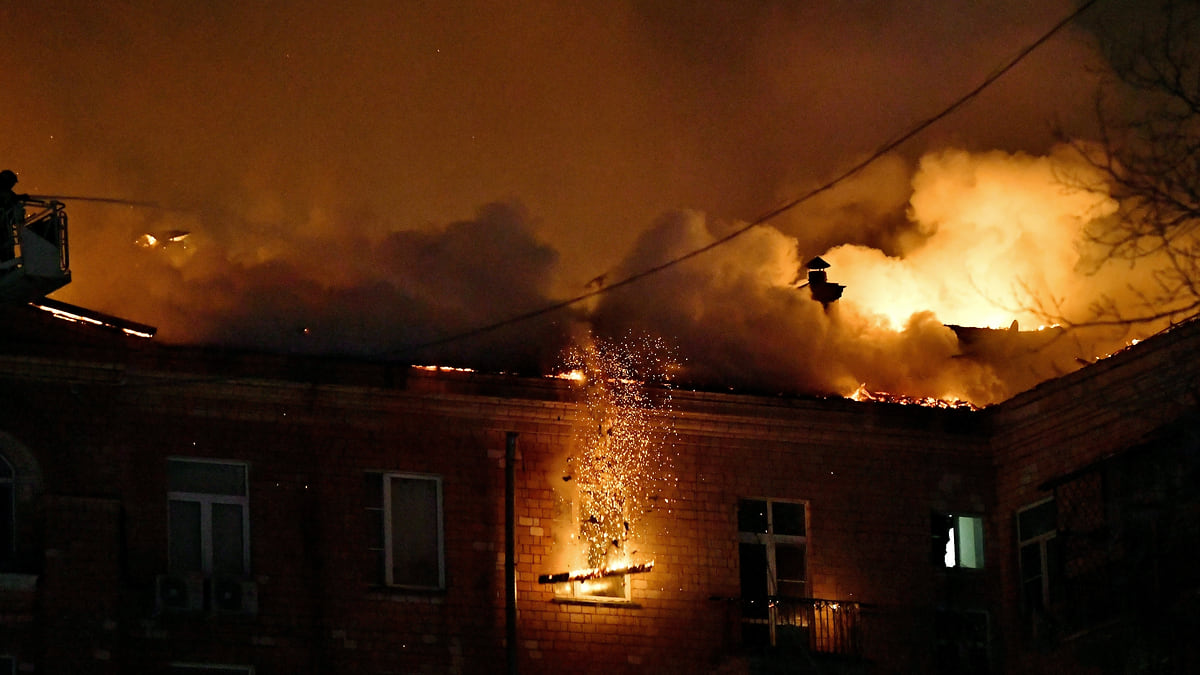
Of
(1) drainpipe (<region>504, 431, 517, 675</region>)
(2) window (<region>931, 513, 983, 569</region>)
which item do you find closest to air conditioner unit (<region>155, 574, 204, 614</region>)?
(1) drainpipe (<region>504, 431, 517, 675</region>)

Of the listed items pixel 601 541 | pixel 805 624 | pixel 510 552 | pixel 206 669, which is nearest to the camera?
pixel 206 669

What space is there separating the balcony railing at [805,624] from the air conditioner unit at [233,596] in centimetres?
665

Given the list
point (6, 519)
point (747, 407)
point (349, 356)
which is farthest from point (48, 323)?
point (747, 407)

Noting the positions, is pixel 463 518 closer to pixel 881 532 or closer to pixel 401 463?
pixel 401 463

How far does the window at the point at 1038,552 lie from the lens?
1199 inches

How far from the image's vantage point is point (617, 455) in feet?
97.4

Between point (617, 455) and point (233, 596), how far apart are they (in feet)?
18.5

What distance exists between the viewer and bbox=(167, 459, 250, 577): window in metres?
27.3

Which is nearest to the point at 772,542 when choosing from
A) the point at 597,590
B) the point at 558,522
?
the point at 597,590

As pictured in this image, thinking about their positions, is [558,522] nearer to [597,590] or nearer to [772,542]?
[597,590]

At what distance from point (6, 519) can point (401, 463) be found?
5.02m

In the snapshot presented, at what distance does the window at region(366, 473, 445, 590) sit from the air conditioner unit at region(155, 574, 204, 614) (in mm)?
2374

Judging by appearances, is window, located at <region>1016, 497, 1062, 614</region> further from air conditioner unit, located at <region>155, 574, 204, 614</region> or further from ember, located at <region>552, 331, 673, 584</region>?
air conditioner unit, located at <region>155, 574, 204, 614</region>

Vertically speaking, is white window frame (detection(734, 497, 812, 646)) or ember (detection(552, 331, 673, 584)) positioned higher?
ember (detection(552, 331, 673, 584))
